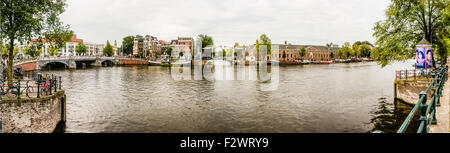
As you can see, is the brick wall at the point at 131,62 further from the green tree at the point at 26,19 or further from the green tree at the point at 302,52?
the green tree at the point at 26,19

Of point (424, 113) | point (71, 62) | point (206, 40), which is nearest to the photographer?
point (424, 113)

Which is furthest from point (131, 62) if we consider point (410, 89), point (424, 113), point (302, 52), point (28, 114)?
point (424, 113)

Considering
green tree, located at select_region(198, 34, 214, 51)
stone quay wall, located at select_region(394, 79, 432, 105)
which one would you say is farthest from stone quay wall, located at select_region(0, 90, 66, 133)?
green tree, located at select_region(198, 34, 214, 51)

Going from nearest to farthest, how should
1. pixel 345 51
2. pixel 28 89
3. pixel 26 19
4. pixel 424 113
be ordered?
pixel 424 113
pixel 28 89
pixel 26 19
pixel 345 51

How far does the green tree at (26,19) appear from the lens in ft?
57.2

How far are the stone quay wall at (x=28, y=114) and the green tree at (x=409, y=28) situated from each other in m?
30.0

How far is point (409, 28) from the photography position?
28594mm

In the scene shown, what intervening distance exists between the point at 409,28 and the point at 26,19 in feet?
112

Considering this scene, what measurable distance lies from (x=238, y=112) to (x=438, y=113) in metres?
14.1

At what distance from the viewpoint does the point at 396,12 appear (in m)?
27.6

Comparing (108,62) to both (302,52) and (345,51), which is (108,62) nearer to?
(302,52)

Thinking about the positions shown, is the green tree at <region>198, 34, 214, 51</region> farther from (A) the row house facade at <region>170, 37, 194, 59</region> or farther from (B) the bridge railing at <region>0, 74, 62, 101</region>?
(B) the bridge railing at <region>0, 74, 62, 101</region>

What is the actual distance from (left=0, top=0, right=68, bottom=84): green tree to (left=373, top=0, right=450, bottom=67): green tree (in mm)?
30795
